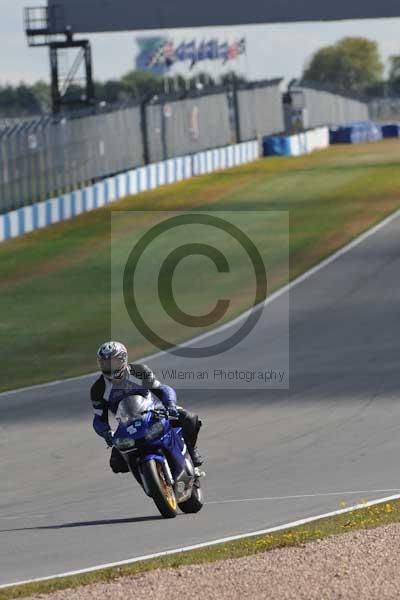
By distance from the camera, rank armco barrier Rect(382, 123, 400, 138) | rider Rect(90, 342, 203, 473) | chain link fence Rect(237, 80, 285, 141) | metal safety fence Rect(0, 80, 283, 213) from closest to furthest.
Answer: rider Rect(90, 342, 203, 473) < metal safety fence Rect(0, 80, 283, 213) < chain link fence Rect(237, 80, 285, 141) < armco barrier Rect(382, 123, 400, 138)

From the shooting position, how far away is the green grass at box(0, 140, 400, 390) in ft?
81.0

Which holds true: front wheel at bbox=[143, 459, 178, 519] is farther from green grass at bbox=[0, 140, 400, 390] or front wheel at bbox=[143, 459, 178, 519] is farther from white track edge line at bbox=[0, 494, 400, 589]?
green grass at bbox=[0, 140, 400, 390]

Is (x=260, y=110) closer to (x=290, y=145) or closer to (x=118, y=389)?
(x=290, y=145)

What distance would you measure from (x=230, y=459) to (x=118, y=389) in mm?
3398

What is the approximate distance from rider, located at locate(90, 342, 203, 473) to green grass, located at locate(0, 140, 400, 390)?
934cm

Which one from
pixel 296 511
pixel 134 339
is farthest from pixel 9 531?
pixel 134 339

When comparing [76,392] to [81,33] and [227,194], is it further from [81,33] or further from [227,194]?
[81,33]

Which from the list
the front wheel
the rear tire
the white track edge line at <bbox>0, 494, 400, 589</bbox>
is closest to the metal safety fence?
the rear tire

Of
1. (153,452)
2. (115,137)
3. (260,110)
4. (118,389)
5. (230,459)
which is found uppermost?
(118,389)

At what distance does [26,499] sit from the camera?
13516mm

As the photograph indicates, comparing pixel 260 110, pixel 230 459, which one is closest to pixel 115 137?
pixel 260 110

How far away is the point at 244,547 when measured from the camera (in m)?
10.5

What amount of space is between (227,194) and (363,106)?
7638cm

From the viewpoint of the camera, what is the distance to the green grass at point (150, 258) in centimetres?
2469
